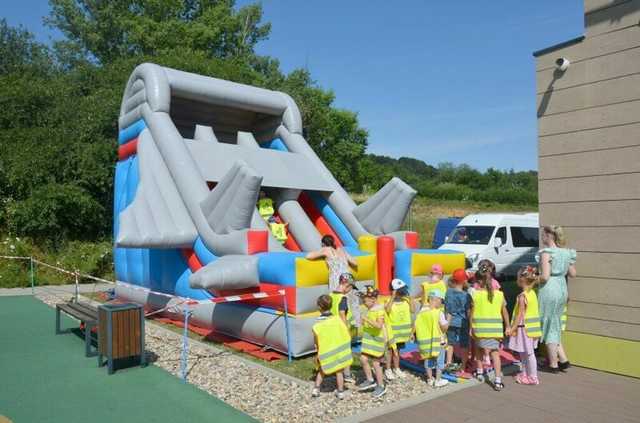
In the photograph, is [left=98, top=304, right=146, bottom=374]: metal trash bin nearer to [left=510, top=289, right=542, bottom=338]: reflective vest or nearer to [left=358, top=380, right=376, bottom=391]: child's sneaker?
[left=358, top=380, right=376, bottom=391]: child's sneaker

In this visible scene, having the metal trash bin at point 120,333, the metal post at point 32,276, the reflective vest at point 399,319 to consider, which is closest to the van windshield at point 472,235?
the reflective vest at point 399,319

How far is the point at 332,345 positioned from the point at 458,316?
4.81 ft

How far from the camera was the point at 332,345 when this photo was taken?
4.72 metres

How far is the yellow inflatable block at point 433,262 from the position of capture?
7.14m

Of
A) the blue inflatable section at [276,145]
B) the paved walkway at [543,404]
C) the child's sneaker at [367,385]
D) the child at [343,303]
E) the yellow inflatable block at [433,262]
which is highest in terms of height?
the blue inflatable section at [276,145]

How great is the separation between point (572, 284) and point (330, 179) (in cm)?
436

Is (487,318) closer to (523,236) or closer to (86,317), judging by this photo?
(86,317)

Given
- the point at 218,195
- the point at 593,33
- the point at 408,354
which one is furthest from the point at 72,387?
the point at 593,33

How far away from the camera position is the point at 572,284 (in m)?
5.90

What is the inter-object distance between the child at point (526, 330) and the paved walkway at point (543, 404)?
0.15 metres

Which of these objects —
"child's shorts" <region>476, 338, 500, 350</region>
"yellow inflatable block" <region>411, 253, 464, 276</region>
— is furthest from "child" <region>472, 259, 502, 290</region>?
"yellow inflatable block" <region>411, 253, 464, 276</region>

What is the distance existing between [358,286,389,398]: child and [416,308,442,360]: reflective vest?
440 millimetres

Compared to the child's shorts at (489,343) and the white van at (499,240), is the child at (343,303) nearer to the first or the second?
the child's shorts at (489,343)

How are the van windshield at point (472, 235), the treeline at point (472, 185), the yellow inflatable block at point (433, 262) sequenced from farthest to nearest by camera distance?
the treeline at point (472, 185) < the van windshield at point (472, 235) < the yellow inflatable block at point (433, 262)
